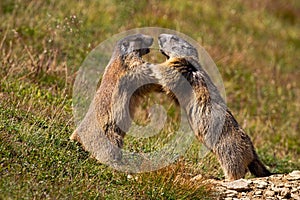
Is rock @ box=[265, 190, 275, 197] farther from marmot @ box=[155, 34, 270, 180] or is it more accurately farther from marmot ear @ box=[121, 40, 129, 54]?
marmot ear @ box=[121, 40, 129, 54]

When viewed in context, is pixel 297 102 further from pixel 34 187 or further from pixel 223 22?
pixel 34 187

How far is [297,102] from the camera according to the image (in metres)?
11.4

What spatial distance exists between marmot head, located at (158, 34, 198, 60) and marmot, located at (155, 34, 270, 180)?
0.19 ft

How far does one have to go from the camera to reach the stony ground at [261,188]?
245 inches

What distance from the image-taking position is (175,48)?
7.11 m

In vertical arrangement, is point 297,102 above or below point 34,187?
below

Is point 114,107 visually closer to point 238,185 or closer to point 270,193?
point 238,185

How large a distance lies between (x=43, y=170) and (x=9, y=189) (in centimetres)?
57

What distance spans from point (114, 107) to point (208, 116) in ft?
3.68

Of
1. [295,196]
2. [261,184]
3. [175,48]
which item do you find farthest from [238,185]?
[175,48]

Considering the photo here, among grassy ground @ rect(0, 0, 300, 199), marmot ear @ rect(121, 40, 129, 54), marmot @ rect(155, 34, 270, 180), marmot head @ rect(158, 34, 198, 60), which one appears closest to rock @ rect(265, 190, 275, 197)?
marmot @ rect(155, 34, 270, 180)

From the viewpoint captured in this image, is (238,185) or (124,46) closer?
(238,185)

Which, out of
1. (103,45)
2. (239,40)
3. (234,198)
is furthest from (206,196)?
(239,40)

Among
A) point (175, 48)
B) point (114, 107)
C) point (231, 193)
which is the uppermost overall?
point (175, 48)
